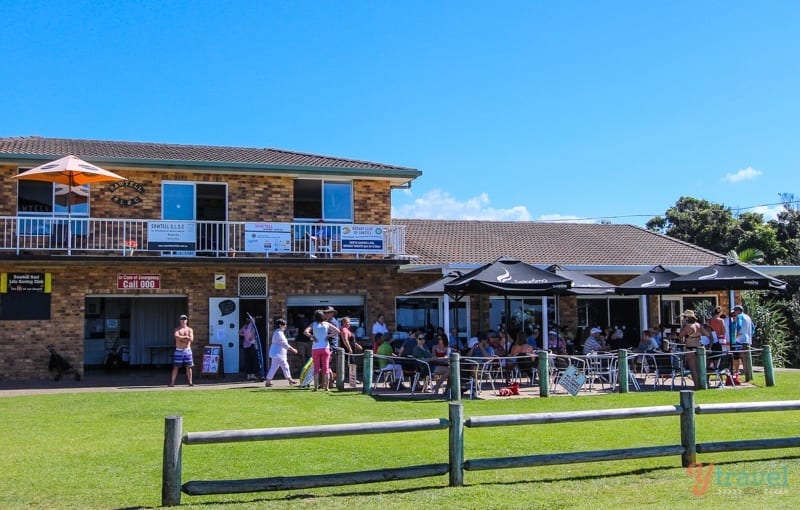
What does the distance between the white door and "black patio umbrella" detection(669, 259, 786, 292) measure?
9.95 m

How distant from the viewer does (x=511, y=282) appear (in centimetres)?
1351

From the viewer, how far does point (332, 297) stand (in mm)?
19766

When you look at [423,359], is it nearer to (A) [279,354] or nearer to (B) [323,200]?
(A) [279,354]

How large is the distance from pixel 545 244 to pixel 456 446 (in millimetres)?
18257

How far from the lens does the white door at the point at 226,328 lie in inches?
736

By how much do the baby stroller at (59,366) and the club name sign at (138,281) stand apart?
1.99 meters

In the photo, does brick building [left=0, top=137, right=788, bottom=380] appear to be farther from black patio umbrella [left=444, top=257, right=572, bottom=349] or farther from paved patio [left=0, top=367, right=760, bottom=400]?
black patio umbrella [left=444, top=257, right=572, bottom=349]

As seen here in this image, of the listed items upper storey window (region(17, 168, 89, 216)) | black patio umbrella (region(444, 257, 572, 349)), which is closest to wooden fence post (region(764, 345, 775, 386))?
black patio umbrella (region(444, 257, 572, 349))

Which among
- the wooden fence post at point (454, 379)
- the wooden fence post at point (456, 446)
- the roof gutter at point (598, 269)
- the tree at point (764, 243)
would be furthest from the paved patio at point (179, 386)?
the tree at point (764, 243)

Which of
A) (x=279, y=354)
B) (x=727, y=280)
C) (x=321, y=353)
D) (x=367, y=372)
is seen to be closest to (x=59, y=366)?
(x=279, y=354)

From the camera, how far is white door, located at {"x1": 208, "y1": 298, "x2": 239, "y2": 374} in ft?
61.4

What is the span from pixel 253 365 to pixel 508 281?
6695mm

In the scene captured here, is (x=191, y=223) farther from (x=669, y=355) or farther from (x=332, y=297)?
(x=669, y=355)

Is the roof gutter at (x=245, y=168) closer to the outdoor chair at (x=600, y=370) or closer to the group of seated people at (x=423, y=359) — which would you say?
the group of seated people at (x=423, y=359)
